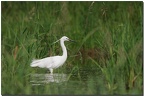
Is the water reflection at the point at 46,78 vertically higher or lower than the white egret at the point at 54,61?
lower

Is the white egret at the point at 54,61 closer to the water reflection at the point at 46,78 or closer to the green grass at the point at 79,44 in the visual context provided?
the green grass at the point at 79,44

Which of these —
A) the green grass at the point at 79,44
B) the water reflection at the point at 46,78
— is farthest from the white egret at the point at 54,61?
the water reflection at the point at 46,78

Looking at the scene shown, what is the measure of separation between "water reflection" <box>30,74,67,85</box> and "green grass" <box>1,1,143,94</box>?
9cm

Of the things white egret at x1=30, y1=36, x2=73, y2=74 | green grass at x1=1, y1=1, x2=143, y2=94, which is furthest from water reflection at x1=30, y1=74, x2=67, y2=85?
white egret at x1=30, y1=36, x2=73, y2=74

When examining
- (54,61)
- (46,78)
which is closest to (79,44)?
(54,61)

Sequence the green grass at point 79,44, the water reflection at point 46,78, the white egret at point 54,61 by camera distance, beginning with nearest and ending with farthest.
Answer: the green grass at point 79,44 < the water reflection at point 46,78 < the white egret at point 54,61

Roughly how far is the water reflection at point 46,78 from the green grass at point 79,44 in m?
0.09

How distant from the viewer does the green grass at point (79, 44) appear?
7.20 meters

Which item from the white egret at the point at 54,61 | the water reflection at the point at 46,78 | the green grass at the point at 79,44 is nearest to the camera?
the green grass at the point at 79,44

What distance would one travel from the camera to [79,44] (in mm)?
8539

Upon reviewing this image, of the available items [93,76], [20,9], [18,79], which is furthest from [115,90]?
[20,9]

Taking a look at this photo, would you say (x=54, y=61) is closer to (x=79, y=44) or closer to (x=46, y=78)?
(x=79, y=44)

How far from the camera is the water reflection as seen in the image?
7500mm

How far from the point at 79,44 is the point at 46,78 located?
1.03m
